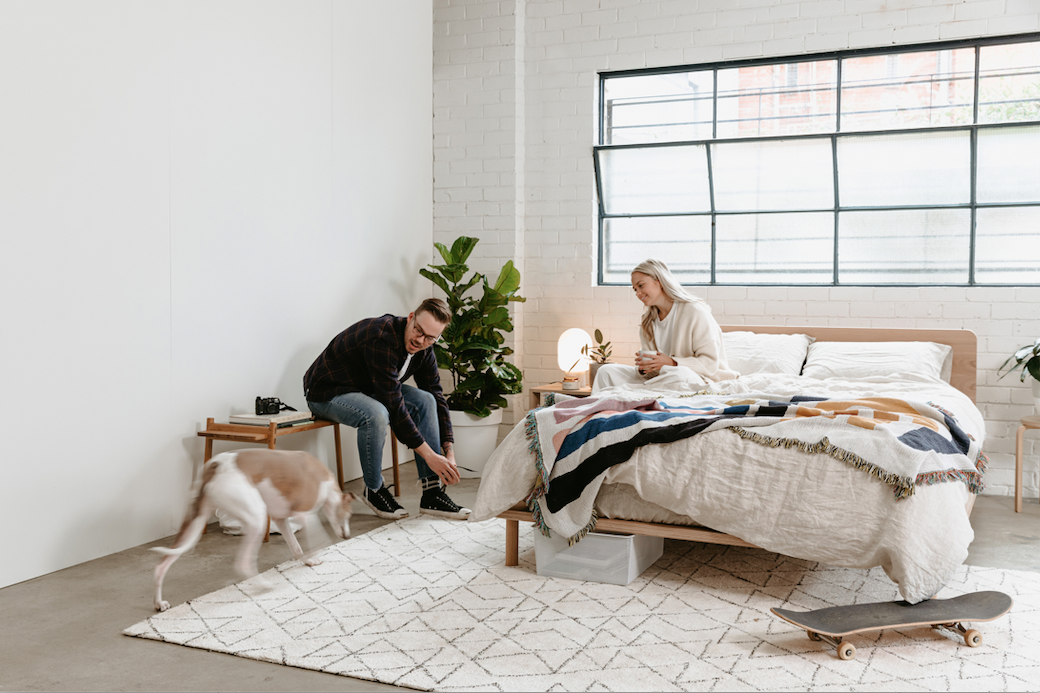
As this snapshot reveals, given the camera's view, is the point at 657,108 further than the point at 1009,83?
Yes

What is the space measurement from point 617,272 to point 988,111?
7.60 feet

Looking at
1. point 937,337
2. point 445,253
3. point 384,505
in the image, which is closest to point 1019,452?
point 937,337

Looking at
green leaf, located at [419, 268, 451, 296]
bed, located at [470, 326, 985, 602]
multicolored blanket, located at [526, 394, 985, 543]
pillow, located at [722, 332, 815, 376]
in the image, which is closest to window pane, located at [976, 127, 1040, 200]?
pillow, located at [722, 332, 815, 376]

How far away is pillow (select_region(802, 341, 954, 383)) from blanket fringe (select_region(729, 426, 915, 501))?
1.73 m

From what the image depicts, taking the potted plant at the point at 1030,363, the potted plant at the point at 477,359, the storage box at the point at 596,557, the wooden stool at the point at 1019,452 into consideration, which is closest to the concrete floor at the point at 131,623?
the wooden stool at the point at 1019,452

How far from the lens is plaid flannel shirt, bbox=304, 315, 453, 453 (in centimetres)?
366

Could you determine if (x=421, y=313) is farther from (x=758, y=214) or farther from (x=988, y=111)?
(x=988, y=111)

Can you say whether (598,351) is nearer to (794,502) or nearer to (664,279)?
(664,279)

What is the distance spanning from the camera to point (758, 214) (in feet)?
17.3

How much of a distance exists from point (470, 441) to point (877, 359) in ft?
7.68

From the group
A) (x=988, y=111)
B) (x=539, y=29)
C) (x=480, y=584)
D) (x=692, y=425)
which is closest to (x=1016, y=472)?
(x=988, y=111)

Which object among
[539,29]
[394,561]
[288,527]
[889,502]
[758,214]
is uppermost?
[539,29]

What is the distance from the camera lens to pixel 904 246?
495 centimetres

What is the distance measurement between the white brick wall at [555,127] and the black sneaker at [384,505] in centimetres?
185
